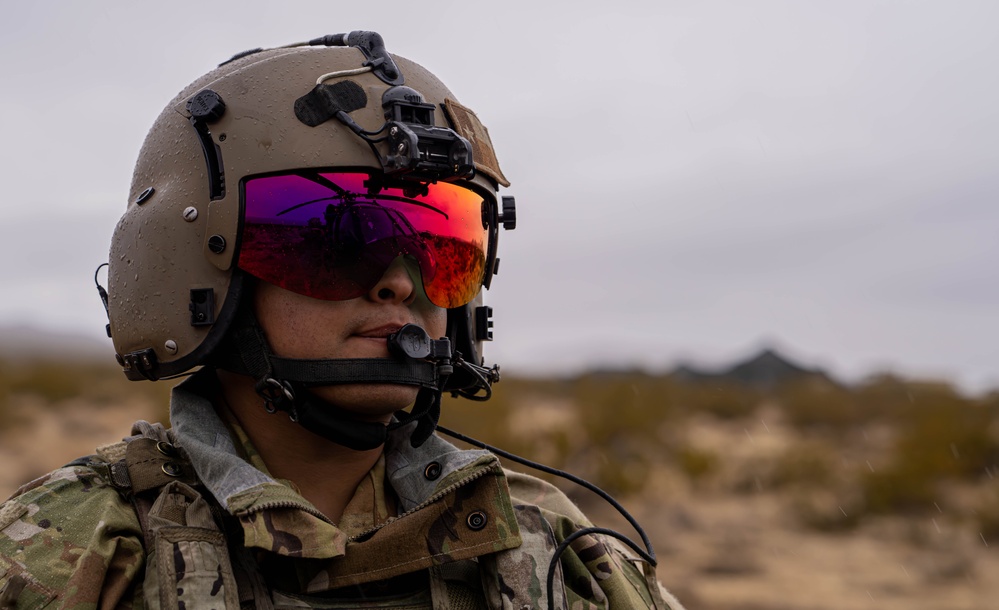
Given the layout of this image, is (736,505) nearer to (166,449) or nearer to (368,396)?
(368,396)

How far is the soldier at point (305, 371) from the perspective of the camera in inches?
97.6

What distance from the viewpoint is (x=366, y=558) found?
2.53 metres

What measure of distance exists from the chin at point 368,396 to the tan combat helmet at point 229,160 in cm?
36

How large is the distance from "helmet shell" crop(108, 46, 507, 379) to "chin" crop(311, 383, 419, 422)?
0.36m

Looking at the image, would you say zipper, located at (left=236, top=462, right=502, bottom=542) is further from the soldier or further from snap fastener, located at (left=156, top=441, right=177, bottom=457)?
snap fastener, located at (left=156, top=441, right=177, bottom=457)

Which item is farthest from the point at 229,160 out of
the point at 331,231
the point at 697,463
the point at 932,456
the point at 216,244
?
the point at 932,456

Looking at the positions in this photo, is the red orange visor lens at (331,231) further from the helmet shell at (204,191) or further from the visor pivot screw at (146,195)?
the visor pivot screw at (146,195)

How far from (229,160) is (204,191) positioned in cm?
11

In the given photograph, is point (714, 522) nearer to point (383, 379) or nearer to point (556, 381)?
point (556, 381)

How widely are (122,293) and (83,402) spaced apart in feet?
49.7

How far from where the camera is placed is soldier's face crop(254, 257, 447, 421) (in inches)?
105

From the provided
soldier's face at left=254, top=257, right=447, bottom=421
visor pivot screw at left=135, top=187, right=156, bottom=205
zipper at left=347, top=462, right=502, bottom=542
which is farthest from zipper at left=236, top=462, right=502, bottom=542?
visor pivot screw at left=135, top=187, right=156, bottom=205

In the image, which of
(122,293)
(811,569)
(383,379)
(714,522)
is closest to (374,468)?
(383,379)

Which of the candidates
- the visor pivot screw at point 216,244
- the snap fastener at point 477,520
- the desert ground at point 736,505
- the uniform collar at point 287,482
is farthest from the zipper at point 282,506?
the desert ground at point 736,505
